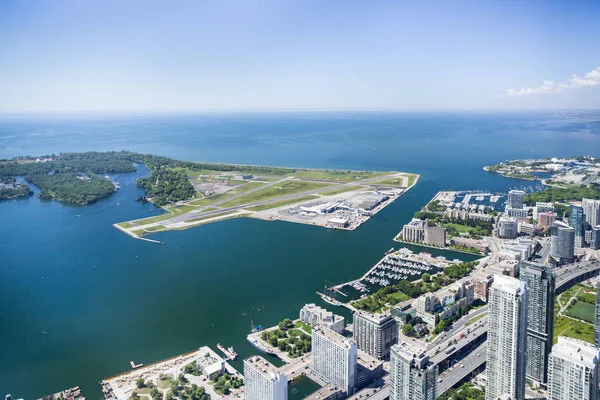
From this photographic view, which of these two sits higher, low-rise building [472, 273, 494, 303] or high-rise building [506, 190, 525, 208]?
high-rise building [506, 190, 525, 208]

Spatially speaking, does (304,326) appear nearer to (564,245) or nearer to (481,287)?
(481,287)

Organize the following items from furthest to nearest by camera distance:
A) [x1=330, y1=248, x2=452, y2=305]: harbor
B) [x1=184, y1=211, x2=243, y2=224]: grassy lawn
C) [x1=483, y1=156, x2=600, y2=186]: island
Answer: [x1=483, y1=156, x2=600, y2=186]: island → [x1=184, y1=211, x2=243, y2=224]: grassy lawn → [x1=330, y1=248, x2=452, y2=305]: harbor

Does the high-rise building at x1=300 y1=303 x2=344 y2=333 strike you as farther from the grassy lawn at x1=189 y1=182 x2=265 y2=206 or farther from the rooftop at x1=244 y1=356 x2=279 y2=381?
the grassy lawn at x1=189 y1=182 x2=265 y2=206

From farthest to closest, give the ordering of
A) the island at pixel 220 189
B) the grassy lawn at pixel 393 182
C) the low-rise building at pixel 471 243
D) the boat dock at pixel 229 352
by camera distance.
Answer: the grassy lawn at pixel 393 182 → the island at pixel 220 189 → the low-rise building at pixel 471 243 → the boat dock at pixel 229 352

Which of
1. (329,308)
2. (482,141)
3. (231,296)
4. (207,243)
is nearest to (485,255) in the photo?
(329,308)

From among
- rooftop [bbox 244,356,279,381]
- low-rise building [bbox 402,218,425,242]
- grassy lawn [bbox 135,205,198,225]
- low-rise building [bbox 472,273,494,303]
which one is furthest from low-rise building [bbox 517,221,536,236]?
grassy lawn [bbox 135,205,198,225]

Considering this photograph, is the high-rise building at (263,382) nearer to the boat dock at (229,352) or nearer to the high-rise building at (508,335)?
the boat dock at (229,352)

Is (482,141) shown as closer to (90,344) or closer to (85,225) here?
(85,225)

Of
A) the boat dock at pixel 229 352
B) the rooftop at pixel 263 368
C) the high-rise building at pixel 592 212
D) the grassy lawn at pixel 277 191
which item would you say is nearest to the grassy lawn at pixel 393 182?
the grassy lawn at pixel 277 191
